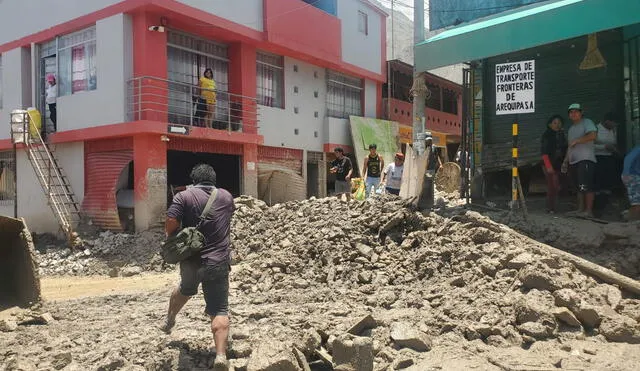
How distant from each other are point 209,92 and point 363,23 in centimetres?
863

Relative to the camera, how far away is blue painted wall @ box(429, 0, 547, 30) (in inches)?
413

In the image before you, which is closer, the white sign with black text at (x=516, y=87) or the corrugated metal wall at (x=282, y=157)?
the white sign with black text at (x=516, y=87)

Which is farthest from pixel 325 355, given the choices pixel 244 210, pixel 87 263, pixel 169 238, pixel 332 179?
pixel 332 179

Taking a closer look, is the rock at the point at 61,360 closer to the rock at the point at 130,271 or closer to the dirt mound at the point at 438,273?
the dirt mound at the point at 438,273

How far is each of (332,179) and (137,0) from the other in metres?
9.30

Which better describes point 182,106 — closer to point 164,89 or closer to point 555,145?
point 164,89

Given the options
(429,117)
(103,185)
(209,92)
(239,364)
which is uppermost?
(429,117)

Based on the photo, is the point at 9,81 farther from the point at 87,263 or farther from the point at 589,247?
the point at 589,247

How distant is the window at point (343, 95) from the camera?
19031 millimetres

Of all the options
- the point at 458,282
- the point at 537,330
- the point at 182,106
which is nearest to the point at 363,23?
the point at 182,106

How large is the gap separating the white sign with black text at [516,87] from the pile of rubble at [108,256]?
736cm

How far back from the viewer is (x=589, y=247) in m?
6.71

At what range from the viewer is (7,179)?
642 inches

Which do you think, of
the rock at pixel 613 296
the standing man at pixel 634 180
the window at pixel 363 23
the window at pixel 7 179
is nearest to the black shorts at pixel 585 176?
the standing man at pixel 634 180
